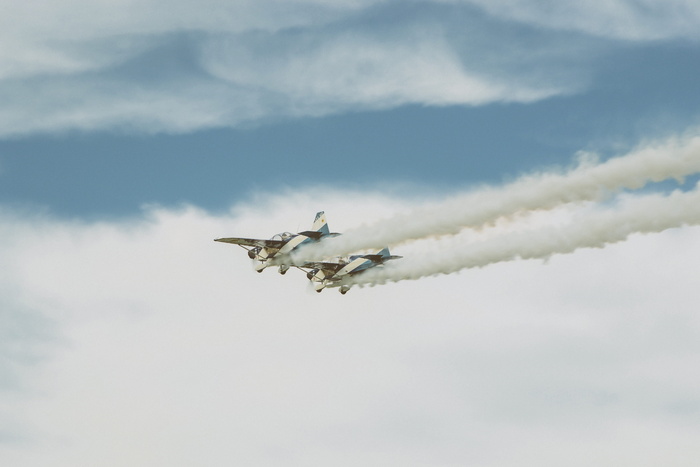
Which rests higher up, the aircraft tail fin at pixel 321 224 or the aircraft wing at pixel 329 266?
the aircraft tail fin at pixel 321 224

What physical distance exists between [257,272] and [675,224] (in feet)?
105

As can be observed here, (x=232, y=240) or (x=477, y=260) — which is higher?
(x=232, y=240)

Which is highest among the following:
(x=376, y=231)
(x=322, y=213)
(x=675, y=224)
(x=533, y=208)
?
(x=322, y=213)

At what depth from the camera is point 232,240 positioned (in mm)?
68625

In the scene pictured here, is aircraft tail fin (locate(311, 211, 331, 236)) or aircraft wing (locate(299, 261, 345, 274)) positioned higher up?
aircraft tail fin (locate(311, 211, 331, 236))

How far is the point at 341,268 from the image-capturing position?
228 ft

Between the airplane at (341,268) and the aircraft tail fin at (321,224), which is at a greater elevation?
the aircraft tail fin at (321,224)

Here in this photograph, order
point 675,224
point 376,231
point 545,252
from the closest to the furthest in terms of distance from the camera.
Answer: point 675,224 < point 545,252 < point 376,231

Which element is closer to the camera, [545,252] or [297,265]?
[545,252]

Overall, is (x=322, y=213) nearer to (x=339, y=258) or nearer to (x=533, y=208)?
(x=339, y=258)

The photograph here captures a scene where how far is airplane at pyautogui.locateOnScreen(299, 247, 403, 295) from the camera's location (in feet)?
227

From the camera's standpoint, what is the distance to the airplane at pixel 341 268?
69.2 metres

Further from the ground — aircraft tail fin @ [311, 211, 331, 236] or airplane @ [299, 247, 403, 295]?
aircraft tail fin @ [311, 211, 331, 236]

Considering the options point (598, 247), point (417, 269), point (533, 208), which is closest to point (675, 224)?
point (598, 247)
